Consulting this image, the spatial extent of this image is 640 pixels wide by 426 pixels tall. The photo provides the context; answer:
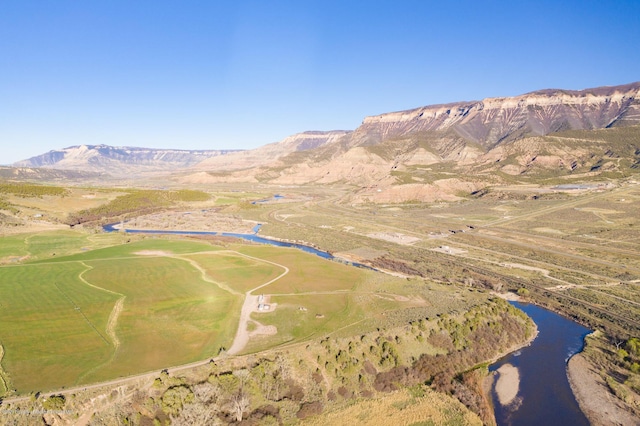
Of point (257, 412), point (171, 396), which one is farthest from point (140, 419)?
point (257, 412)

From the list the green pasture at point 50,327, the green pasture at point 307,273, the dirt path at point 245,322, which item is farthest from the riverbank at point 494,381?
the green pasture at point 50,327

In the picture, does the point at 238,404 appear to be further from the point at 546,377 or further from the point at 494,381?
the point at 546,377

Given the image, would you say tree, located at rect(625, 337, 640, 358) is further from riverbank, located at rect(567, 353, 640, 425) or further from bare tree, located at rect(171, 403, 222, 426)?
bare tree, located at rect(171, 403, 222, 426)

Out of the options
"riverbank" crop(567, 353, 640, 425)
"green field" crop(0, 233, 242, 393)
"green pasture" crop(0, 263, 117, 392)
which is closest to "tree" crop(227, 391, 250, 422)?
"green field" crop(0, 233, 242, 393)

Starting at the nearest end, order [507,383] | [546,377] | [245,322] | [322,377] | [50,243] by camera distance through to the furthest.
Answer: [322,377]
[507,383]
[546,377]
[245,322]
[50,243]

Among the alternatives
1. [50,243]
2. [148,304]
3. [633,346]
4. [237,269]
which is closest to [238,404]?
[148,304]

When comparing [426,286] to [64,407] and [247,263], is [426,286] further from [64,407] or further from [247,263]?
[64,407]
